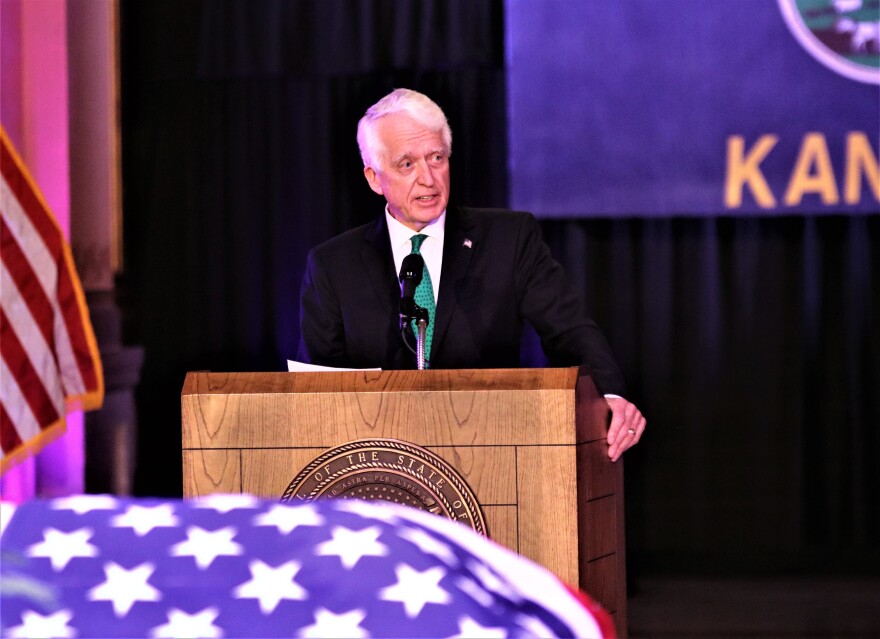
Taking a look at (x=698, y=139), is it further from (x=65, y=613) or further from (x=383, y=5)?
(x=65, y=613)

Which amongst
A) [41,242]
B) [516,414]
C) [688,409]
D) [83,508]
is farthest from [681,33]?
[83,508]

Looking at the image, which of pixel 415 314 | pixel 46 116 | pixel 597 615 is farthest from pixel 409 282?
pixel 46 116

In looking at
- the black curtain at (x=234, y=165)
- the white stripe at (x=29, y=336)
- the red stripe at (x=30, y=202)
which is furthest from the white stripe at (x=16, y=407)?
the black curtain at (x=234, y=165)

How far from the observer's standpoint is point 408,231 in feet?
8.58

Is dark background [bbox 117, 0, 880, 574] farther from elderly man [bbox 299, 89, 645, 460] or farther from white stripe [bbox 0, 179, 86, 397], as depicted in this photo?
elderly man [bbox 299, 89, 645, 460]

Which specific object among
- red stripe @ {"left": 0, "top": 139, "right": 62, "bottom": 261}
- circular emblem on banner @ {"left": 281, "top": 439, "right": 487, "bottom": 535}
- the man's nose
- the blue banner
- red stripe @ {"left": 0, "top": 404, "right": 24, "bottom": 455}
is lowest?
red stripe @ {"left": 0, "top": 404, "right": 24, "bottom": 455}

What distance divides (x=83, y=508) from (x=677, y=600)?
12.7 ft

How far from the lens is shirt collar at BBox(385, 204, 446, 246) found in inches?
102

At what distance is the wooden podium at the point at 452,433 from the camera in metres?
1.89

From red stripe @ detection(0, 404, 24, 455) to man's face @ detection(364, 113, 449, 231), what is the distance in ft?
6.49

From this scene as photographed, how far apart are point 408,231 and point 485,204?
2573mm

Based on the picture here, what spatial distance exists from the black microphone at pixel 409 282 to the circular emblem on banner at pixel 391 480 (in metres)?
0.26

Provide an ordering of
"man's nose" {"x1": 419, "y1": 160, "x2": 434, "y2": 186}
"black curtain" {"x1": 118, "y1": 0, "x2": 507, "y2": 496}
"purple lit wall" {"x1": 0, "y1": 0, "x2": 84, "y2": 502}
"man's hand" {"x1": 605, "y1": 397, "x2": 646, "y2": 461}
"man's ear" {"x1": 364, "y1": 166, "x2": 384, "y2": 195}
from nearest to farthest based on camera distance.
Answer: "man's hand" {"x1": 605, "y1": 397, "x2": 646, "y2": 461}
"man's nose" {"x1": 419, "y1": 160, "x2": 434, "y2": 186}
"man's ear" {"x1": 364, "y1": 166, "x2": 384, "y2": 195}
"purple lit wall" {"x1": 0, "y1": 0, "x2": 84, "y2": 502}
"black curtain" {"x1": 118, "y1": 0, "x2": 507, "y2": 496}

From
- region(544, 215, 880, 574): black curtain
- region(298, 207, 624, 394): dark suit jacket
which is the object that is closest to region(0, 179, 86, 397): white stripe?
region(298, 207, 624, 394): dark suit jacket
